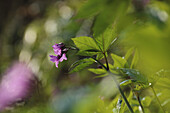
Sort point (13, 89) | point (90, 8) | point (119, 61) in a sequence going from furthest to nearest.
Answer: point (13, 89), point (119, 61), point (90, 8)

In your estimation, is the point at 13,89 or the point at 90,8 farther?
the point at 13,89

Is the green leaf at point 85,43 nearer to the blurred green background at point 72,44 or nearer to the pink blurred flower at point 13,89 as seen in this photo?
the blurred green background at point 72,44

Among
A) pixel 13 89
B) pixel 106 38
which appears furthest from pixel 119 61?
pixel 13 89

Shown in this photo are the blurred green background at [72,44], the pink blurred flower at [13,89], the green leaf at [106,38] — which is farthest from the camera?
the pink blurred flower at [13,89]

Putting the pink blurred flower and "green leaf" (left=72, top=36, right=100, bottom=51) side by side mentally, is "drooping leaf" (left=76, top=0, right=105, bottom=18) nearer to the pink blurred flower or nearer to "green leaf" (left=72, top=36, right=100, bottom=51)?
"green leaf" (left=72, top=36, right=100, bottom=51)

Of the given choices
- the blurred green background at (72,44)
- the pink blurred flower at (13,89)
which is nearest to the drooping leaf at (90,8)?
the blurred green background at (72,44)

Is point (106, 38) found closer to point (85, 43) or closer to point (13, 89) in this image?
point (85, 43)

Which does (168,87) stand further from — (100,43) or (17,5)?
(17,5)

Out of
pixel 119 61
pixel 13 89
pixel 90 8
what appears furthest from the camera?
pixel 13 89
